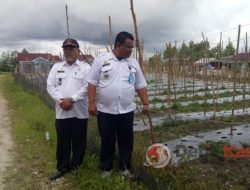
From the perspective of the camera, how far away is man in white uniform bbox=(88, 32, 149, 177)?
129 inches

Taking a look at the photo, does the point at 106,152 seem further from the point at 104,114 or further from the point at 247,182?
the point at 247,182

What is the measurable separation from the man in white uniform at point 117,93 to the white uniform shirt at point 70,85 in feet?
0.91

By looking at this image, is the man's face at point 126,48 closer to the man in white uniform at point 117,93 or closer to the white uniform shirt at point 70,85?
the man in white uniform at point 117,93

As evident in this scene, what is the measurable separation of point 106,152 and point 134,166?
339 mm

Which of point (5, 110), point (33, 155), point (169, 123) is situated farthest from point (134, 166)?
point (5, 110)

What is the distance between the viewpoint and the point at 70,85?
3.62 metres

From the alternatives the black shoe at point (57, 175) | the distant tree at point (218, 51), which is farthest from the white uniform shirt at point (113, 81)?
the distant tree at point (218, 51)

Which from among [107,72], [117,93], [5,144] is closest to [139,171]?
[117,93]

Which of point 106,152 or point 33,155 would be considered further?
point 33,155

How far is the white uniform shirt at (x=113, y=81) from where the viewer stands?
3.29 m

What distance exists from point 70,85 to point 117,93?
63cm

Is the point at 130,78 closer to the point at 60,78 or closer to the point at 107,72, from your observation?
the point at 107,72

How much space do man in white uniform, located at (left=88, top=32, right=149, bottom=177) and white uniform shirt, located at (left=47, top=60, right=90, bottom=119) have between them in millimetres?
278

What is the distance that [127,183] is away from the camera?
3.35m
